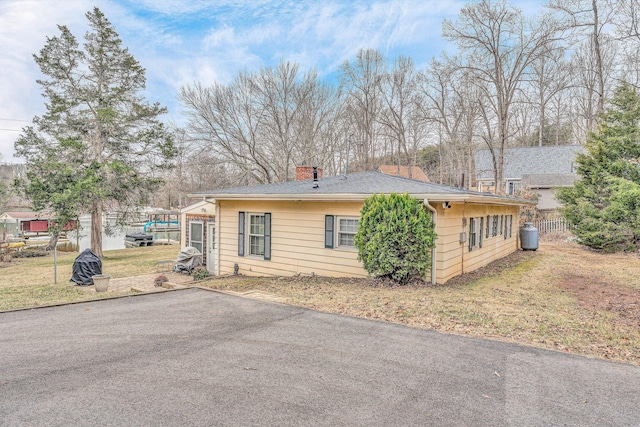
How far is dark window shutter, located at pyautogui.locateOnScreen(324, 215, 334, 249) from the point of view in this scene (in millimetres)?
9033

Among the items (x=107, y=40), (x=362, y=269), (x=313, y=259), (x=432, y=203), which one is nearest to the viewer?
(x=432, y=203)

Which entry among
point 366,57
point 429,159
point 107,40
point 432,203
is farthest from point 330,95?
point 432,203

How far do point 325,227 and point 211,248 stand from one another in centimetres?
512

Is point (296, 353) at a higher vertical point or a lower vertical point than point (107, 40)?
lower

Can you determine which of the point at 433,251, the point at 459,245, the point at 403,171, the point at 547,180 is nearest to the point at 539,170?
the point at 547,180

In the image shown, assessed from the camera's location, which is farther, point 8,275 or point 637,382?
Answer: point 8,275

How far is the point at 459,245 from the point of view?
885cm

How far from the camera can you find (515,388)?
3336 mm

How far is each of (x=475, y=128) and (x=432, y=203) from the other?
66.9 feet

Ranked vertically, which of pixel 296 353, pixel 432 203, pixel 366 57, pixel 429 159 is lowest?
pixel 296 353

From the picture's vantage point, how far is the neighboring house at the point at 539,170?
86.4 ft

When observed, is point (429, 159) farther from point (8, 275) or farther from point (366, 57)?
point (8, 275)

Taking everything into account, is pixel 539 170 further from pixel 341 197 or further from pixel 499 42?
pixel 341 197

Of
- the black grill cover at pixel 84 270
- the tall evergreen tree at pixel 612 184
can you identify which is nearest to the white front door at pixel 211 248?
the black grill cover at pixel 84 270
